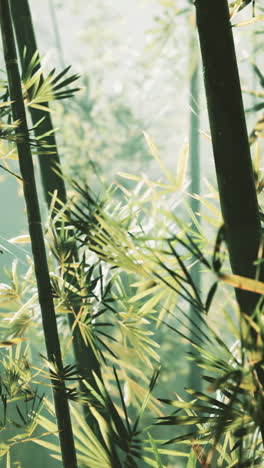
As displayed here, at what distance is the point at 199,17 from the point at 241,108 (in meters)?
Answer: 0.09

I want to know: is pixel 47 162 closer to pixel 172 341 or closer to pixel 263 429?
pixel 263 429

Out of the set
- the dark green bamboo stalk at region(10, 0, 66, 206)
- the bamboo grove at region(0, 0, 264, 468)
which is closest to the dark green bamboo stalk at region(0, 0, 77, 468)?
the bamboo grove at region(0, 0, 264, 468)

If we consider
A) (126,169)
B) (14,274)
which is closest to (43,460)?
(126,169)

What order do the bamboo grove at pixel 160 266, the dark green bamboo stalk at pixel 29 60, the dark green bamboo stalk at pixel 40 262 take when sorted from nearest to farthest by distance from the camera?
the bamboo grove at pixel 160 266 < the dark green bamboo stalk at pixel 40 262 < the dark green bamboo stalk at pixel 29 60

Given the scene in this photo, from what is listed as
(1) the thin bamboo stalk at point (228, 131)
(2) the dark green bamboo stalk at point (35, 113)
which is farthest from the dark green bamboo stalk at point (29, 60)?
(1) the thin bamboo stalk at point (228, 131)

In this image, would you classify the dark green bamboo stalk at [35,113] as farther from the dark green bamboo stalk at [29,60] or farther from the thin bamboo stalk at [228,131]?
the thin bamboo stalk at [228,131]

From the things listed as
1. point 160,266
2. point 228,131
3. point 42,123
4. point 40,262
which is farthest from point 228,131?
point 42,123

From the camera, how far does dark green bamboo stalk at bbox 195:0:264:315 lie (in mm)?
375

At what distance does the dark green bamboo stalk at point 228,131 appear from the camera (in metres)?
0.37

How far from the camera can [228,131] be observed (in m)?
0.37

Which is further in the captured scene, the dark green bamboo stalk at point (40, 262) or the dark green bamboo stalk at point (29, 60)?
the dark green bamboo stalk at point (29, 60)

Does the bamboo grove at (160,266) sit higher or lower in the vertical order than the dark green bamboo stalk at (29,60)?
lower

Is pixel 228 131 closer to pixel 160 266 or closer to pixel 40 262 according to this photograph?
pixel 160 266

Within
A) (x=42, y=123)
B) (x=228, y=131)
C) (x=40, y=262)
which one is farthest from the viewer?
(x=42, y=123)
